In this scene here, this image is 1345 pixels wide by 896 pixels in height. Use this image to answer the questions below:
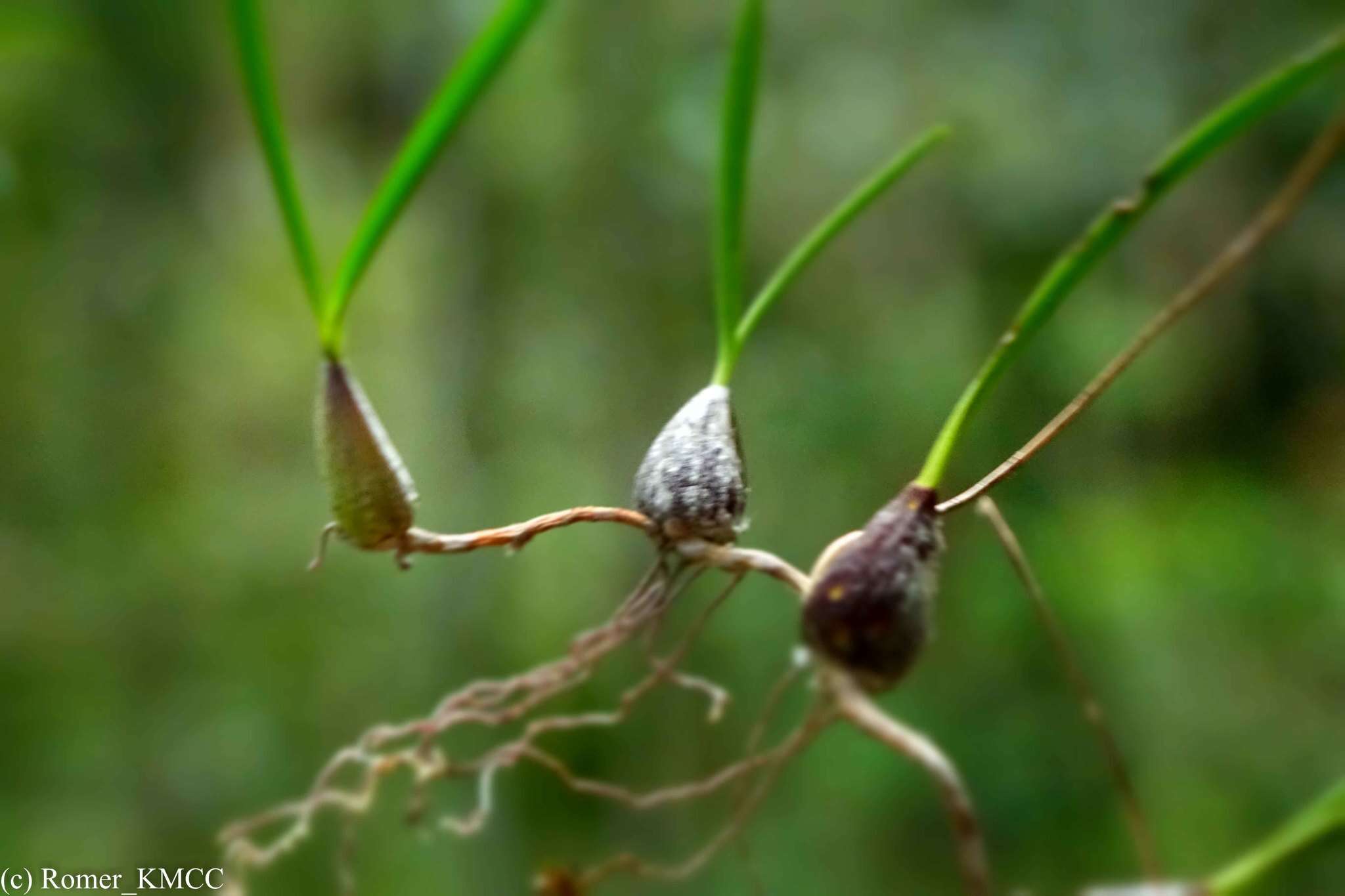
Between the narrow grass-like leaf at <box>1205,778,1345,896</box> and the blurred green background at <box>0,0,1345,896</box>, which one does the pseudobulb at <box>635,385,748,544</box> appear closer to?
the narrow grass-like leaf at <box>1205,778,1345,896</box>

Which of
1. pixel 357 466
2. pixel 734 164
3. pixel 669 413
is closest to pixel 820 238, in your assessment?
pixel 734 164

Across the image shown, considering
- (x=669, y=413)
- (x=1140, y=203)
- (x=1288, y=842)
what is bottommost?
(x=1288, y=842)

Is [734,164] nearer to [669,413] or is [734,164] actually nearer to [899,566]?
[899,566]

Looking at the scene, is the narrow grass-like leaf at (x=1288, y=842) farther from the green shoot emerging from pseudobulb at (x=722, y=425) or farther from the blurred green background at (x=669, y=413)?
the blurred green background at (x=669, y=413)

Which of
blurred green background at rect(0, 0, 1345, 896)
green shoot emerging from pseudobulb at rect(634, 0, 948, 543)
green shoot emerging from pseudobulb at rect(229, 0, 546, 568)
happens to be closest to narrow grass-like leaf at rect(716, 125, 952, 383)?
green shoot emerging from pseudobulb at rect(634, 0, 948, 543)

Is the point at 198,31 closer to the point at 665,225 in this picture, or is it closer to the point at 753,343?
the point at 665,225

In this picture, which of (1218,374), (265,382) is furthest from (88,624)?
(1218,374)

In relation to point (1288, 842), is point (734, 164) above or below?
above

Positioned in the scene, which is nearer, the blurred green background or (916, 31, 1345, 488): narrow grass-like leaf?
(916, 31, 1345, 488): narrow grass-like leaf
